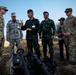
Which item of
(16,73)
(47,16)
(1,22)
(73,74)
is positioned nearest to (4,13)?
(1,22)

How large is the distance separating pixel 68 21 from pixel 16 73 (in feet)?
11.2

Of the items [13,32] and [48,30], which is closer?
[48,30]

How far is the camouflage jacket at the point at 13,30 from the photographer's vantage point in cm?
879

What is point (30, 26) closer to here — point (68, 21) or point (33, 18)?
point (33, 18)

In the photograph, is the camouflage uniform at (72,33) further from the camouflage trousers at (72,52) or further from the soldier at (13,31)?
the soldier at (13,31)

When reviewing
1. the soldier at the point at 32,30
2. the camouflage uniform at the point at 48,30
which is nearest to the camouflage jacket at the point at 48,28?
the camouflage uniform at the point at 48,30

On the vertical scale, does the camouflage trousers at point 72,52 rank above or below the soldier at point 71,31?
below

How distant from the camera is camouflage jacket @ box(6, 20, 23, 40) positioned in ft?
28.8

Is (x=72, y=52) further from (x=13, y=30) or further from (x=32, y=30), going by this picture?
(x=13, y=30)

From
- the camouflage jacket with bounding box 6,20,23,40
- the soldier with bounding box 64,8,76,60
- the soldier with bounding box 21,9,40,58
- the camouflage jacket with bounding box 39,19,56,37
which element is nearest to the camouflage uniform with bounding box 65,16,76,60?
the soldier with bounding box 64,8,76,60

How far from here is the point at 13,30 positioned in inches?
349

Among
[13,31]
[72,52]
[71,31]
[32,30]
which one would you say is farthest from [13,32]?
[72,52]

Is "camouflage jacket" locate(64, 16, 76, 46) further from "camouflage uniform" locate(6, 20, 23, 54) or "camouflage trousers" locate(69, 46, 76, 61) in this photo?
"camouflage uniform" locate(6, 20, 23, 54)

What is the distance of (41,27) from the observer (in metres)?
8.83
